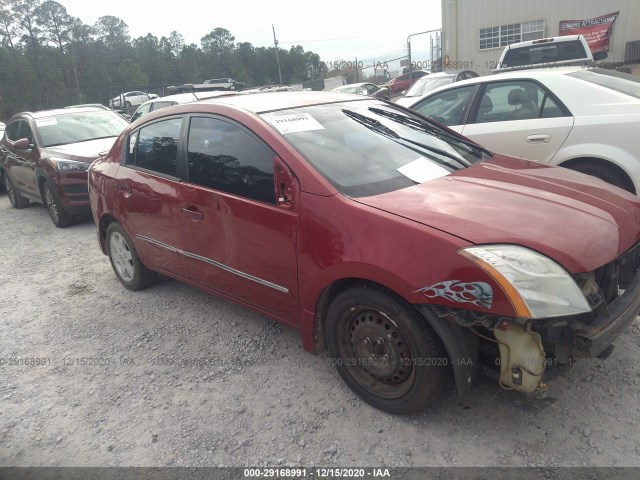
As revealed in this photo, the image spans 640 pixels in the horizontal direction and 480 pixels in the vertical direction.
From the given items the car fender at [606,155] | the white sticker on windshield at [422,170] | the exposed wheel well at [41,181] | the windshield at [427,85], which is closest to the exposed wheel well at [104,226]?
the white sticker on windshield at [422,170]

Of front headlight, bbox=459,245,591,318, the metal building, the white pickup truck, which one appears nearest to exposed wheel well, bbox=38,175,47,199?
front headlight, bbox=459,245,591,318

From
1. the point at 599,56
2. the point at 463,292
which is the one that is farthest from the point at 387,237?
the point at 599,56

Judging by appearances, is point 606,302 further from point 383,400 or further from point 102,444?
point 102,444

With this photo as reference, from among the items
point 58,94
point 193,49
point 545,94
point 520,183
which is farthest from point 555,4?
point 193,49

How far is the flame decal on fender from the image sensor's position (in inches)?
80.4

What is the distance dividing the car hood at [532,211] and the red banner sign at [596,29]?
66.2 ft

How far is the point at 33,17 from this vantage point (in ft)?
124

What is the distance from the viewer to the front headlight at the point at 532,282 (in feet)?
6.55

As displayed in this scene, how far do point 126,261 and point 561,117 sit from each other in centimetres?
436

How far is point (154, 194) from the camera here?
369 centimetres

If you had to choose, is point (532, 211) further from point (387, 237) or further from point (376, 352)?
point (376, 352)

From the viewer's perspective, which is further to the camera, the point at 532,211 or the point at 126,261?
the point at 126,261

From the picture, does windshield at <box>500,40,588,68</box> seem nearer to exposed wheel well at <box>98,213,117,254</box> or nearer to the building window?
exposed wheel well at <box>98,213,117,254</box>

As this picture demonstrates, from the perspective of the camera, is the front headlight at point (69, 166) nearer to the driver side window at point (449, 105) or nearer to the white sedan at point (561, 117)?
the driver side window at point (449, 105)
